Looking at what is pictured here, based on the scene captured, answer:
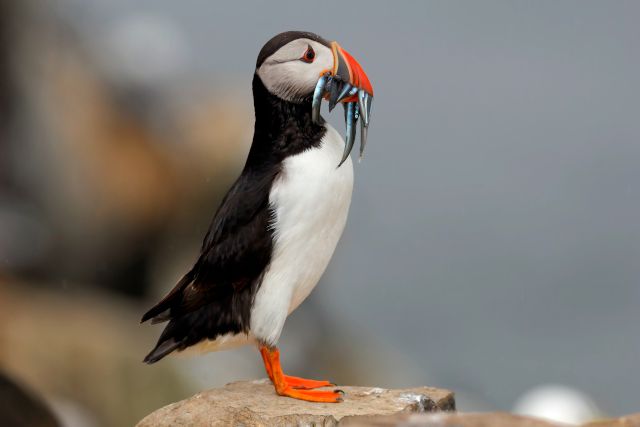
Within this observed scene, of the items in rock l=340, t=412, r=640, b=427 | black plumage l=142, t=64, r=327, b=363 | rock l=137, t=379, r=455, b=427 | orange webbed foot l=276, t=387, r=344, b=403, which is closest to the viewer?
rock l=340, t=412, r=640, b=427

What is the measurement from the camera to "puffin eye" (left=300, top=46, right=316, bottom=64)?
17.0 feet

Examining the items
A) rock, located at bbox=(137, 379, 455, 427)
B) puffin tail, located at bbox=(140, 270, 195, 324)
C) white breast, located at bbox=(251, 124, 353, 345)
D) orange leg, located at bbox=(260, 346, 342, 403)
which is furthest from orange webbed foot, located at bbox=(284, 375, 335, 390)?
puffin tail, located at bbox=(140, 270, 195, 324)

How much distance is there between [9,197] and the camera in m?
14.3

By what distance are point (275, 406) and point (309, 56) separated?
5.66 feet

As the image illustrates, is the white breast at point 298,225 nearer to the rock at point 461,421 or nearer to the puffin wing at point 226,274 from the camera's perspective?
the puffin wing at point 226,274

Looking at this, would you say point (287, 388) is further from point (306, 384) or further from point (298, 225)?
point (298, 225)

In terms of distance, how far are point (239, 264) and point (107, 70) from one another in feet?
35.3

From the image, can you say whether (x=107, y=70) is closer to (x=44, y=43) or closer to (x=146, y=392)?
(x=44, y=43)

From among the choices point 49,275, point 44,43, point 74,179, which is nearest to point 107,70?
point 44,43

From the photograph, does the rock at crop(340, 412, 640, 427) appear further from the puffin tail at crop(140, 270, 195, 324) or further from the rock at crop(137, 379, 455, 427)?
the puffin tail at crop(140, 270, 195, 324)

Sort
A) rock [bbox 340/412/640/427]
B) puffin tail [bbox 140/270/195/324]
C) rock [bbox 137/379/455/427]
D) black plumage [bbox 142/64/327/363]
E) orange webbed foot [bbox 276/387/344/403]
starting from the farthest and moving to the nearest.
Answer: puffin tail [bbox 140/270/195/324], orange webbed foot [bbox 276/387/344/403], black plumage [bbox 142/64/327/363], rock [bbox 137/379/455/427], rock [bbox 340/412/640/427]

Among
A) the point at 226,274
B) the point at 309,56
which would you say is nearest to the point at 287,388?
the point at 226,274

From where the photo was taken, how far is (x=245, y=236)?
208 inches

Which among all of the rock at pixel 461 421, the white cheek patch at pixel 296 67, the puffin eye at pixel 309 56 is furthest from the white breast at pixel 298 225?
the rock at pixel 461 421
